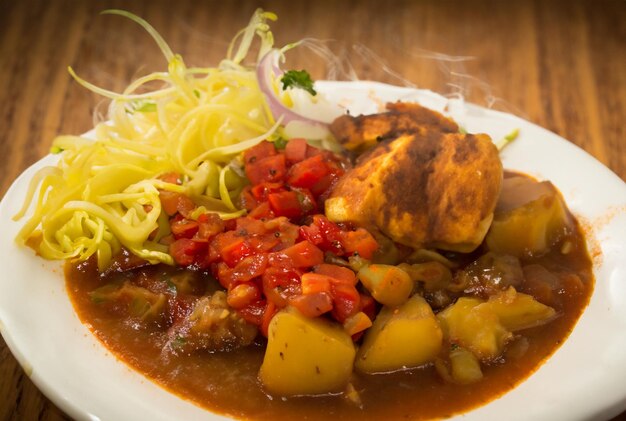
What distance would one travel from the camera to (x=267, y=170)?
12.4 ft

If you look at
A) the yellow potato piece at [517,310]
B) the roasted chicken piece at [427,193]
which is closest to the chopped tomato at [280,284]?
the roasted chicken piece at [427,193]

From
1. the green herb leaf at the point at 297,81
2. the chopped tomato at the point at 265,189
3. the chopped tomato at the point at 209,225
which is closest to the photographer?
the chopped tomato at the point at 209,225

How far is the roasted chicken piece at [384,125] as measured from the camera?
393cm

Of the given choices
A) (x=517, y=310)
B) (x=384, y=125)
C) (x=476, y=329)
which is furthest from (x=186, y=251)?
(x=517, y=310)

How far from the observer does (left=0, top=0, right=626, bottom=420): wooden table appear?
18.5ft

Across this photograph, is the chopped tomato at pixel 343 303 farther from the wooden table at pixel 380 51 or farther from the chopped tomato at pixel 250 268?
the wooden table at pixel 380 51

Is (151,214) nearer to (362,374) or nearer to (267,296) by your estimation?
(267,296)

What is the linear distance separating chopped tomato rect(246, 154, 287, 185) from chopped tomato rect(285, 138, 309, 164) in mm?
52

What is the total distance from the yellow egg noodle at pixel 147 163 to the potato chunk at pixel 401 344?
103 cm

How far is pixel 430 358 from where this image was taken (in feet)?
10.1

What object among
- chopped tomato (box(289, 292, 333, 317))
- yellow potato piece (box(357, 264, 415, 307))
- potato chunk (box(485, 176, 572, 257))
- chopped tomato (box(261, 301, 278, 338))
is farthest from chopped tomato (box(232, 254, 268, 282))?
potato chunk (box(485, 176, 572, 257))

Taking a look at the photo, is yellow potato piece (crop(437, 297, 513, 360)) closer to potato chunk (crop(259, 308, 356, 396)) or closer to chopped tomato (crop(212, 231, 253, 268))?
potato chunk (crop(259, 308, 356, 396))

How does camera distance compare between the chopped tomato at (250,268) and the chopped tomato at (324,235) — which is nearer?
the chopped tomato at (250,268)

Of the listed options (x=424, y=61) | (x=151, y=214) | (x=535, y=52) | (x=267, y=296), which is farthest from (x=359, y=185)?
(x=535, y=52)
